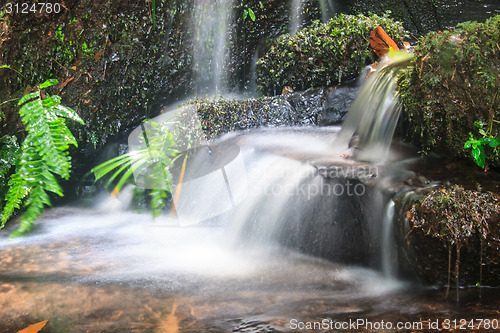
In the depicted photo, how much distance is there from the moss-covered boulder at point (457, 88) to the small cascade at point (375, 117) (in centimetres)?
42

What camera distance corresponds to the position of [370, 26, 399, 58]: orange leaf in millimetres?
5020

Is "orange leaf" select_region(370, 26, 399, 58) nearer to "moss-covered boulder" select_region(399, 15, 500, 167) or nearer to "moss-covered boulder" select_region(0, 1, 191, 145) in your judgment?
"moss-covered boulder" select_region(399, 15, 500, 167)

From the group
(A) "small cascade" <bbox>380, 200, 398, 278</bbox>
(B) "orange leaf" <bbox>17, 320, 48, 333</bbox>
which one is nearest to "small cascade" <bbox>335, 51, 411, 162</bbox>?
(A) "small cascade" <bbox>380, 200, 398, 278</bbox>

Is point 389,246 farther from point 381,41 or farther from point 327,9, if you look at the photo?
point 327,9

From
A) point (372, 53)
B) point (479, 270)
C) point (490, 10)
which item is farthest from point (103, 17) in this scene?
point (490, 10)

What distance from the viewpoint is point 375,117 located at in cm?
399

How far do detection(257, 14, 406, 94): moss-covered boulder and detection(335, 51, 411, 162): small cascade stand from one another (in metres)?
0.63

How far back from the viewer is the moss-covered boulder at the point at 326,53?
17.0ft

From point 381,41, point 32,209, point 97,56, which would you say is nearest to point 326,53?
point 381,41

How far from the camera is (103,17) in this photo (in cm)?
501

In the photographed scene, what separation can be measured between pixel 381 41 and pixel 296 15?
1.57 metres

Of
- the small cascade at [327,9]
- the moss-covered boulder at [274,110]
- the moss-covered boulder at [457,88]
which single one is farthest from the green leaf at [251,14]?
Answer: the moss-covered boulder at [457,88]

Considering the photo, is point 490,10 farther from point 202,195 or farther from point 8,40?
point 8,40

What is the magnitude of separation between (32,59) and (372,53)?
14.6ft
